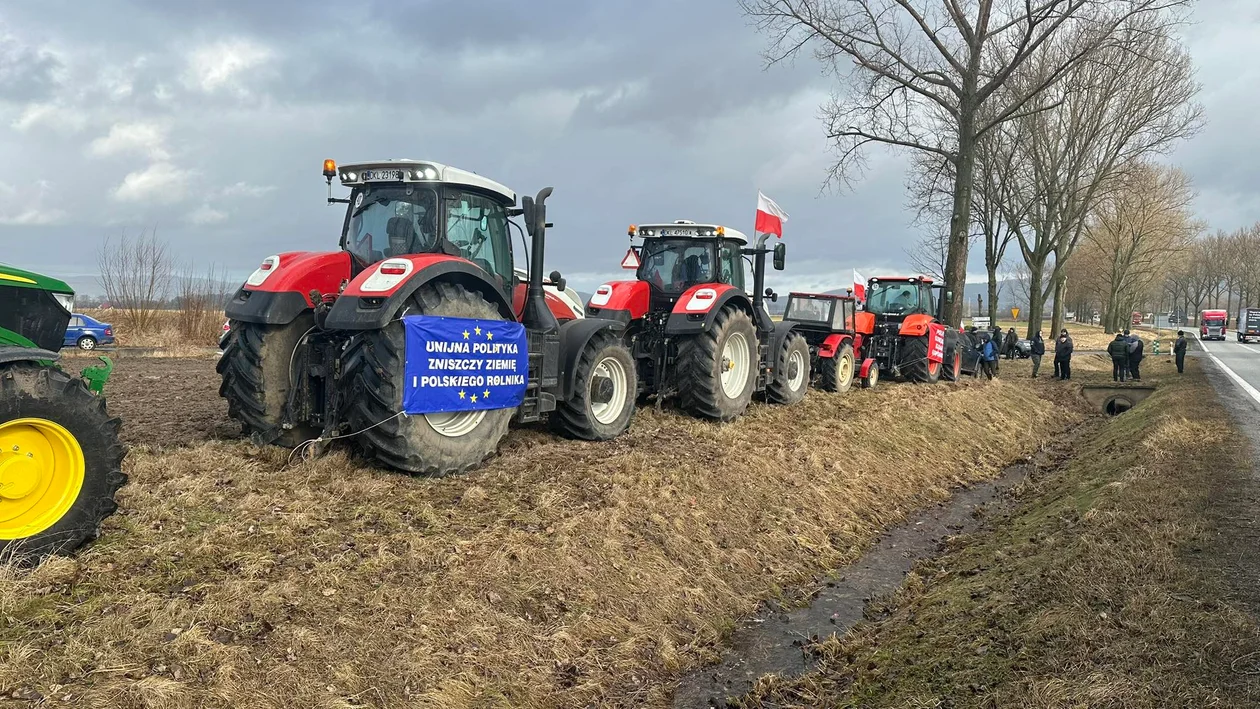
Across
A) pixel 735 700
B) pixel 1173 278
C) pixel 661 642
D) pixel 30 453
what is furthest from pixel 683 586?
pixel 1173 278

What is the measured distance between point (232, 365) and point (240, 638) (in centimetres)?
317

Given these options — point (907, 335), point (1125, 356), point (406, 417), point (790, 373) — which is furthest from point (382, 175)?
point (1125, 356)

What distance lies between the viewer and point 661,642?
459 centimetres

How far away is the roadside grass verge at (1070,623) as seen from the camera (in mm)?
3281

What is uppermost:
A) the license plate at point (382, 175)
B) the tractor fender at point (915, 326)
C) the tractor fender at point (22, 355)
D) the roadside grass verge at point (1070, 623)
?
the license plate at point (382, 175)

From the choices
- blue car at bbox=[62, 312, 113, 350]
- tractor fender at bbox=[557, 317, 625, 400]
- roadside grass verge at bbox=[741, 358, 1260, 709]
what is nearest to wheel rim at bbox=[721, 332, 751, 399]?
tractor fender at bbox=[557, 317, 625, 400]

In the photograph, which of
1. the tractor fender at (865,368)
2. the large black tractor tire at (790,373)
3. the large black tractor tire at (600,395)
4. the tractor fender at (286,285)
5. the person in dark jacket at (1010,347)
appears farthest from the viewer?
the person in dark jacket at (1010,347)

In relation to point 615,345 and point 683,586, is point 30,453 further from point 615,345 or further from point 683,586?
point 615,345

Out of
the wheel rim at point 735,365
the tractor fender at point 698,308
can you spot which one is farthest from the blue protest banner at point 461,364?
the wheel rim at point 735,365

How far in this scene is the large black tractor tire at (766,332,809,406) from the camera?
441 inches

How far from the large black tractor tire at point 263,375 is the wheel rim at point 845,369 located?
32.3 feet

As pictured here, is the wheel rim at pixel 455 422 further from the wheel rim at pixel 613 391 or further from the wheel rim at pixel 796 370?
the wheel rim at pixel 796 370

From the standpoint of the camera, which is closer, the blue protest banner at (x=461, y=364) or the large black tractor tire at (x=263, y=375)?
the blue protest banner at (x=461, y=364)

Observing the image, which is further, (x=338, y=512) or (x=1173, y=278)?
(x=1173, y=278)
